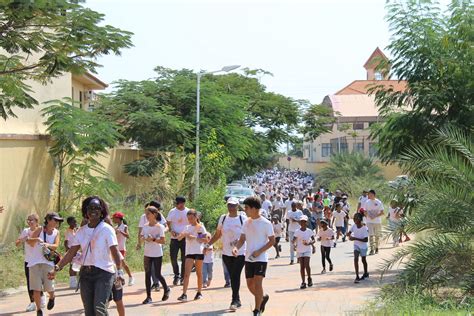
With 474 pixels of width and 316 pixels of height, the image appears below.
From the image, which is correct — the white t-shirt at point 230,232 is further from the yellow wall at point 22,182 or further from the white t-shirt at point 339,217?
the white t-shirt at point 339,217

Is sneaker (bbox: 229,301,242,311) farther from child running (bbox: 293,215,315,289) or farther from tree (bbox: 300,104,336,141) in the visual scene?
tree (bbox: 300,104,336,141)

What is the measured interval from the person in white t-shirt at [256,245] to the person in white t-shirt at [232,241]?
87 cm

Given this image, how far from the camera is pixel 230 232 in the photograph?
40.7 ft

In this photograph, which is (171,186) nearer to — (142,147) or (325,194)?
(142,147)

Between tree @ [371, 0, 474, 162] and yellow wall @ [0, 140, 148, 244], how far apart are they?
9279mm

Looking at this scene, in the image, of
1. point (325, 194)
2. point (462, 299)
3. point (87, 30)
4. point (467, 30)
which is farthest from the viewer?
point (325, 194)

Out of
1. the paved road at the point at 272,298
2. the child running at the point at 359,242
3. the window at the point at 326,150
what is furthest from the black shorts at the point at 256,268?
the window at the point at 326,150

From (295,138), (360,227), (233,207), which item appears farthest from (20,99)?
(295,138)

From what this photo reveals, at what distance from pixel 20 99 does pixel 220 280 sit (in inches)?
226

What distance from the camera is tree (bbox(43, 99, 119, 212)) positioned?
20.0 metres

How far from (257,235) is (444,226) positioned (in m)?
3.32

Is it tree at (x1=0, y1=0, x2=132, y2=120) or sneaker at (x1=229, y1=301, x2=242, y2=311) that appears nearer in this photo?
sneaker at (x1=229, y1=301, x2=242, y2=311)

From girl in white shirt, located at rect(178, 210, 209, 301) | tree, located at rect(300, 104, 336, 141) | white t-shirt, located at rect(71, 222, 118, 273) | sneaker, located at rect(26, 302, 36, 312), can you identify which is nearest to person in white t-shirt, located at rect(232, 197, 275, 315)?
girl in white shirt, located at rect(178, 210, 209, 301)

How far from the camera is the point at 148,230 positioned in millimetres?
12727
